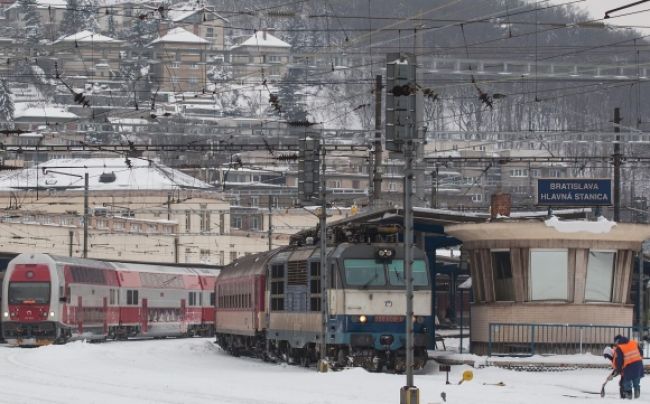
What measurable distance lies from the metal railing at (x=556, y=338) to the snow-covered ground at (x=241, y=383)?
2257 millimetres

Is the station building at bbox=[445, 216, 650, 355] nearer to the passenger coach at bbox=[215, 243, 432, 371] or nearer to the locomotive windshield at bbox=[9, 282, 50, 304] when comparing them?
the passenger coach at bbox=[215, 243, 432, 371]

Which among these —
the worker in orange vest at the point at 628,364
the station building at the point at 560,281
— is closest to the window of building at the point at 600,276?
the station building at the point at 560,281

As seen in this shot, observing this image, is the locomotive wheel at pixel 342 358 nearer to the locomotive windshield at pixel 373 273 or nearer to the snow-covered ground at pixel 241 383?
the snow-covered ground at pixel 241 383

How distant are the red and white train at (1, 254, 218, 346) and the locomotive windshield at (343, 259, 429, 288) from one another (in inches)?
750

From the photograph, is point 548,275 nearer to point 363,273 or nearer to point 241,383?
point 363,273

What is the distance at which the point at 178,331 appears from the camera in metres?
72.7

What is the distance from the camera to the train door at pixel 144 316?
68000 millimetres

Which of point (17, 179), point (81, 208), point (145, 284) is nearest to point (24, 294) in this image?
point (145, 284)

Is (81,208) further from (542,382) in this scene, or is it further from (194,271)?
(542,382)

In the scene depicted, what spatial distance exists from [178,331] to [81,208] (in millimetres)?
81766

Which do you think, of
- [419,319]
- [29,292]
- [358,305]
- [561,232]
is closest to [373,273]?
[358,305]

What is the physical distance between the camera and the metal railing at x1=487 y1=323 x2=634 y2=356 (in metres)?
42.2

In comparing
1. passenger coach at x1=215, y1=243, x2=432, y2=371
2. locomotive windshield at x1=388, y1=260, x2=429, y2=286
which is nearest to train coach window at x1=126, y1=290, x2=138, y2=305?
passenger coach at x1=215, y1=243, x2=432, y2=371

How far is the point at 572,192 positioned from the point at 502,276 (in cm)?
358
